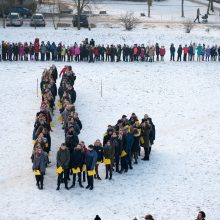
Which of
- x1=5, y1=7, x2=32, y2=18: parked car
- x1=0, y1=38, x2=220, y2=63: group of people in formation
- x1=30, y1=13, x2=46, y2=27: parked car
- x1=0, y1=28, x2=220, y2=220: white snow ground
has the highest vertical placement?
x1=5, y1=7, x2=32, y2=18: parked car

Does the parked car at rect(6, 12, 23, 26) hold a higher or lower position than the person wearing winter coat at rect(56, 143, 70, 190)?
higher

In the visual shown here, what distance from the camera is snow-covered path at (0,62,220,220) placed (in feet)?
60.0

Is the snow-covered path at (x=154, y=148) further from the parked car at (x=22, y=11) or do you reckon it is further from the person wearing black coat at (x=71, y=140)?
the parked car at (x=22, y=11)

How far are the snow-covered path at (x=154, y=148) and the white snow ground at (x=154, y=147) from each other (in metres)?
0.03

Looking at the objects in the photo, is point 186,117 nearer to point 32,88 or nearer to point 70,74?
point 70,74

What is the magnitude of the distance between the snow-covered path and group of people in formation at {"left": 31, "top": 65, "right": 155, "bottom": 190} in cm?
43

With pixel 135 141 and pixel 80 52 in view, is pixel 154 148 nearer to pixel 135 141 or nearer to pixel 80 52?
pixel 135 141

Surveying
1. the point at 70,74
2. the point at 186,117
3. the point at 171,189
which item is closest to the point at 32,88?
the point at 70,74

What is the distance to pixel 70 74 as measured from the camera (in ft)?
94.2

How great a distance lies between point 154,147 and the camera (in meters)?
23.4

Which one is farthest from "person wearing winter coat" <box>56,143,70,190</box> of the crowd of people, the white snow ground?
the white snow ground

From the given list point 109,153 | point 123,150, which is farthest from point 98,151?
point 123,150

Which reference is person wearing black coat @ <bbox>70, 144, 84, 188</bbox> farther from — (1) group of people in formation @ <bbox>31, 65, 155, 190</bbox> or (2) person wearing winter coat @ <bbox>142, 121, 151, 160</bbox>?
(2) person wearing winter coat @ <bbox>142, 121, 151, 160</bbox>

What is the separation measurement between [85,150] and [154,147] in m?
4.82
